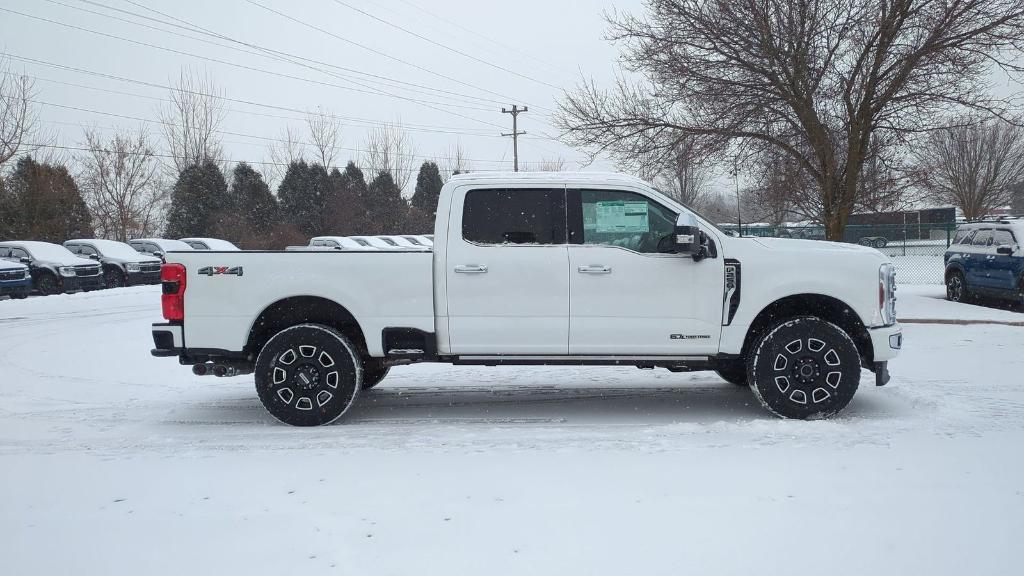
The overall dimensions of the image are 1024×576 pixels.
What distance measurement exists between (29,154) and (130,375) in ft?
104

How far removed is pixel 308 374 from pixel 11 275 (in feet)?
60.0

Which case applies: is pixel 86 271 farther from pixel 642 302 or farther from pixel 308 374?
pixel 642 302

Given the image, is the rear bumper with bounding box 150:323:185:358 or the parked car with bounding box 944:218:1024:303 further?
the parked car with bounding box 944:218:1024:303

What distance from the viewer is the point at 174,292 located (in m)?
6.16

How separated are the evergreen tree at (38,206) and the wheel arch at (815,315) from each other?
34754 mm

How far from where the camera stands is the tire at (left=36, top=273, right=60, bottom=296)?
2233cm

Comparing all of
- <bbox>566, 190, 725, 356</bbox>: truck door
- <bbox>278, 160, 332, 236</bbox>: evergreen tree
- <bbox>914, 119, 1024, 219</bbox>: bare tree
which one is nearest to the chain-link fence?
<bbox>914, 119, 1024, 219</bbox>: bare tree

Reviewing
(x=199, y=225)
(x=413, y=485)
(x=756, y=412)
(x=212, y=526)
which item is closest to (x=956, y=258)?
(x=756, y=412)

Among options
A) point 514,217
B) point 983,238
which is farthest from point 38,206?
point 983,238

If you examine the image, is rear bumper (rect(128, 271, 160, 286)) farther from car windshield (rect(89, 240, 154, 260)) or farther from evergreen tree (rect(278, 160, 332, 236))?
evergreen tree (rect(278, 160, 332, 236))

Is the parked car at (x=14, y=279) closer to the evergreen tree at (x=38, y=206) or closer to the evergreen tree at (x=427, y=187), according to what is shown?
the evergreen tree at (x=38, y=206)

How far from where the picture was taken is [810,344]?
6012 mm

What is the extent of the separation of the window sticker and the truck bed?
4.42ft

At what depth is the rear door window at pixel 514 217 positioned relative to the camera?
6184 mm
